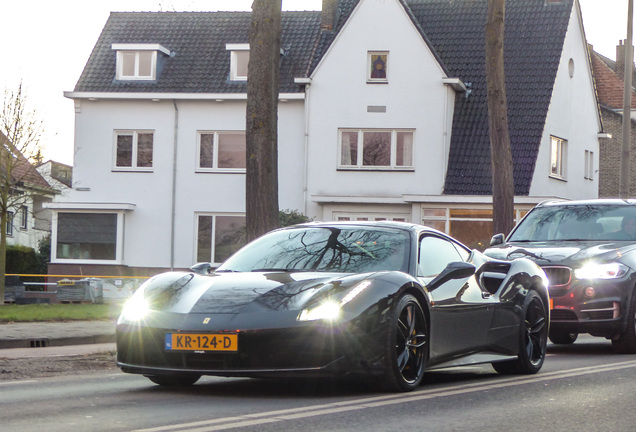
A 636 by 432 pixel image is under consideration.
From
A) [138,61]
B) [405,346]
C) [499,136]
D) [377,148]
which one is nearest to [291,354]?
[405,346]

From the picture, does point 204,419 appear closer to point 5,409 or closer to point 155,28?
point 5,409

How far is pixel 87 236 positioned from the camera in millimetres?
37938

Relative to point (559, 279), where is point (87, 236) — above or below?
below

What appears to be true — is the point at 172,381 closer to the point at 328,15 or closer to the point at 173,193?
the point at 173,193

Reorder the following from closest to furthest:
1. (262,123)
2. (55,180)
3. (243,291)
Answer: (243,291) < (262,123) < (55,180)

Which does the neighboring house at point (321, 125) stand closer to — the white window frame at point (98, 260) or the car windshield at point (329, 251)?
the white window frame at point (98, 260)

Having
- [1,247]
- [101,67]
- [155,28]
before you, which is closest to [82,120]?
[101,67]

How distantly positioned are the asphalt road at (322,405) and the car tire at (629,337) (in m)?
2.73

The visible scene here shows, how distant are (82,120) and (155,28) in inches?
174

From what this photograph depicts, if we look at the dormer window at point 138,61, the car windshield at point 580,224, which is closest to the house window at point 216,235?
the dormer window at point 138,61

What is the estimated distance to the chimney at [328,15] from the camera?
128 feet

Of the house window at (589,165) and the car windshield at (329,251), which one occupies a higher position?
the house window at (589,165)

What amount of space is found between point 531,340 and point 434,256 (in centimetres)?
165

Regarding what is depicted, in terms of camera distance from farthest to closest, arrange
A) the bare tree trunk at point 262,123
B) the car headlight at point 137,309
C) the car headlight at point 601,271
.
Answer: the bare tree trunk at point 262,123 → the car headlight at point 601,271 → the car headlight at point 137,309
